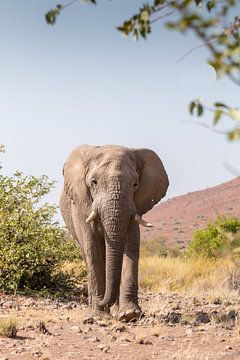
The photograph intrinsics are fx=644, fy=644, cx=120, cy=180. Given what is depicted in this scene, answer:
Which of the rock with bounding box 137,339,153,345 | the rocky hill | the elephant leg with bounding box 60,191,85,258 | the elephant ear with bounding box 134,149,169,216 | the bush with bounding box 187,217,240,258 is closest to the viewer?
the rock with bounding box 137,339,153,345

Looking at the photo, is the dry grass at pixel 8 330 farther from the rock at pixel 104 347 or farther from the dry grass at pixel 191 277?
the dry grass at pixel 191 277

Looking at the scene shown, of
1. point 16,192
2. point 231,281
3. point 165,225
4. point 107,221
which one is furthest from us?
point 165,225

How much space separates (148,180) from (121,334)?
270cm

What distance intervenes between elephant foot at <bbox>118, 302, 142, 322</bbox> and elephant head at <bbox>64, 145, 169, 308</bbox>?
243 millimetres

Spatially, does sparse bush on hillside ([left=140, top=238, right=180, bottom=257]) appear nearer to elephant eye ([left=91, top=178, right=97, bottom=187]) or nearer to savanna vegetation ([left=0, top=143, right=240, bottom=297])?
savanna vegetation ([left=0, top=143, right=240, bottom=297])

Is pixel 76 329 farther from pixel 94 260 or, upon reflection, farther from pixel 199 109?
pixel 199 109

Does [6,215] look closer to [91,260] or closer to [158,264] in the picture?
[91,260]

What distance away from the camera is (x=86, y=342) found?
7512mm

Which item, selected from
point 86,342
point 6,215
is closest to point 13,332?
point 86,342

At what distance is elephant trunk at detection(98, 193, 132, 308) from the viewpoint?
336 inches

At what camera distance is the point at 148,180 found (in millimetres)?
9758

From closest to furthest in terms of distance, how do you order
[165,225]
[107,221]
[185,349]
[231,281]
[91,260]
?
[185,349]
[107,221]
[91,260]
[231,281]
[165,225]

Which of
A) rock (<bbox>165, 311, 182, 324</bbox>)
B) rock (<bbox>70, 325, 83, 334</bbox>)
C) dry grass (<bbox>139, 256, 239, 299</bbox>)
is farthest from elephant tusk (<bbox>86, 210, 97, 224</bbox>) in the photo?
dry grass (<bbox>139, 256, 239, 299</bbox>)

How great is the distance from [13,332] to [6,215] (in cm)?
474
